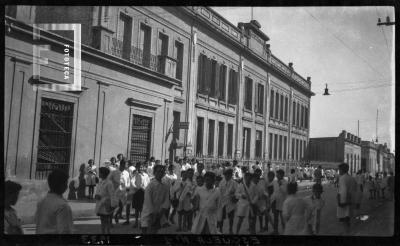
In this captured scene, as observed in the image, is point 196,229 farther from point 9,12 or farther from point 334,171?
point 9,12

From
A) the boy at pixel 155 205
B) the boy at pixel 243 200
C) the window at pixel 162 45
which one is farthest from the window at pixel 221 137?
the window at pixel 162 45

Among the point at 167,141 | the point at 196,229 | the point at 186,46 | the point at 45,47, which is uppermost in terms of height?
the point at 186,46

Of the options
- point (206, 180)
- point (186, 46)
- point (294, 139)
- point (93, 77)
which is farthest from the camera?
point (294, 139)

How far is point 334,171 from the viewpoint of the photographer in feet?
20.9

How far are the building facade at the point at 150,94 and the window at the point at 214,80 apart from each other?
0.02m

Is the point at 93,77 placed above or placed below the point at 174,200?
above

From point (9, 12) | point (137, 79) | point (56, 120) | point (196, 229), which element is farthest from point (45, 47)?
point (196, 229)

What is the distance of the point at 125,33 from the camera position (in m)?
6.14

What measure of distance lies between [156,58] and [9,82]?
2230mm

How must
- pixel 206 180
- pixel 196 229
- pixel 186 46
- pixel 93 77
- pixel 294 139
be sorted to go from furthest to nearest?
pixel 294 139 → pixel 186 46 → pixel 93 77 → pixel 206 180 → pixel 196 229

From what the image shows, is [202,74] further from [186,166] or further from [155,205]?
[155,205]

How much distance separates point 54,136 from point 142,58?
187 centimetres

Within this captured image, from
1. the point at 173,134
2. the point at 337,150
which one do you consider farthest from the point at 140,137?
the point at 337,150

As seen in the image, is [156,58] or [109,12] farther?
[156,58]
